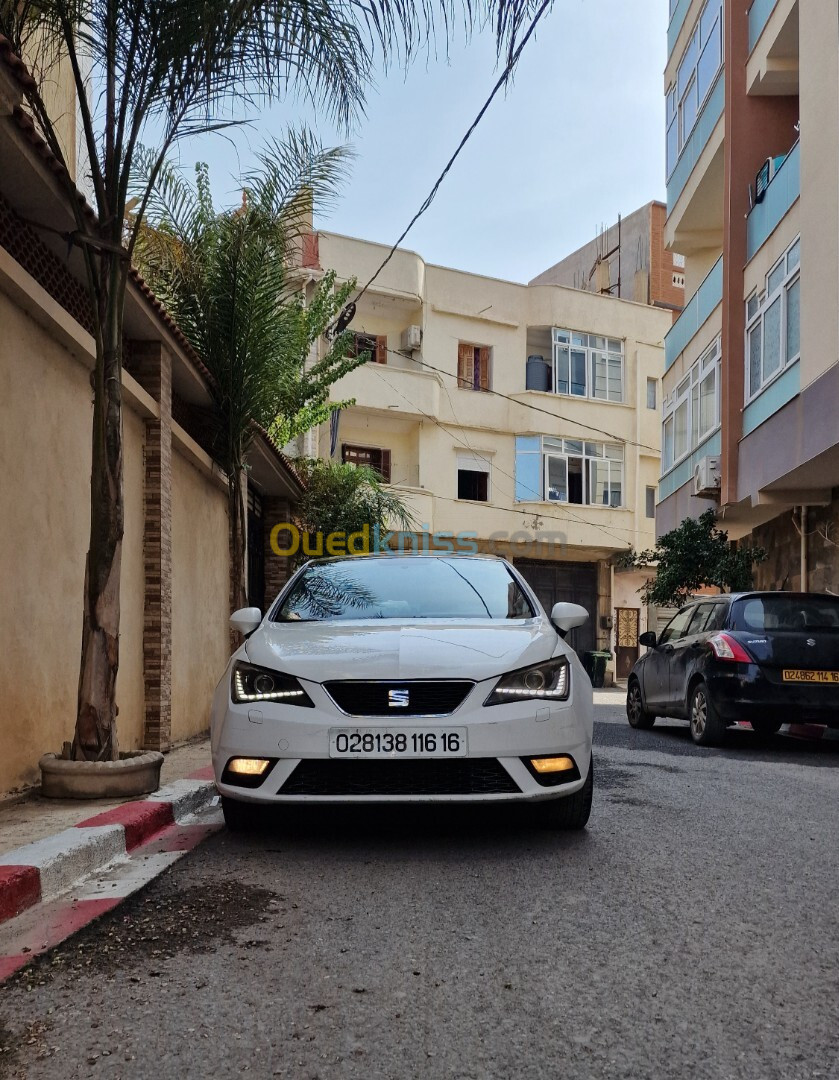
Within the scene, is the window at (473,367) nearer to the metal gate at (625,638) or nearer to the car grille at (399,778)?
the metal gate at (625,638)

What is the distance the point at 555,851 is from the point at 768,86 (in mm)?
15583

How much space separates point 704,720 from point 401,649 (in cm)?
643

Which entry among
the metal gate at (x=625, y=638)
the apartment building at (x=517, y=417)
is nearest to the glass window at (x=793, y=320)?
the apartment building at (x=517, y=417)

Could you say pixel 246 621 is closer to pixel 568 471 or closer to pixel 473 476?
pixel 473 476

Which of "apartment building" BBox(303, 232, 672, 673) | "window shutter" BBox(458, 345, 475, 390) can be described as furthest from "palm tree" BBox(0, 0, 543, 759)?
"window shutter" BBox(458, 345, 475, 390)

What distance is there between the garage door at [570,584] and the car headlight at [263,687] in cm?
2831

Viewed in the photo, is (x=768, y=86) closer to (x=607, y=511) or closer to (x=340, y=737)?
(x=340, y=737)

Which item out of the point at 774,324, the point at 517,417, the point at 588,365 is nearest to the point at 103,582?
the point at 774,324

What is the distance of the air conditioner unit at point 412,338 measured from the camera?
31297 mm

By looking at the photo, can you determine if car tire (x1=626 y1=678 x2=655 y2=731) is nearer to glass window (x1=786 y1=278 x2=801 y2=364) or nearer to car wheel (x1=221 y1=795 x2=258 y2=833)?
glass window (x1=786 y1=278 x2=801 y2=364)

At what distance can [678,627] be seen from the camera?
41.9 feet

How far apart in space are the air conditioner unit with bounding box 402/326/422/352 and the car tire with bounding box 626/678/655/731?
756 inches

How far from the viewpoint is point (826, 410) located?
41.5 feet

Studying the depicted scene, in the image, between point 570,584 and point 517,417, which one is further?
point 570,584
